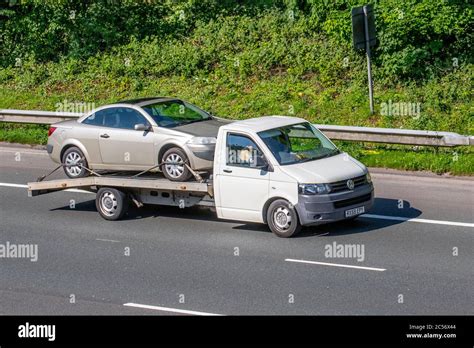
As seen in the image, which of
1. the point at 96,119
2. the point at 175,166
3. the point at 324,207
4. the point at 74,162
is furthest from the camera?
the point at 74,162

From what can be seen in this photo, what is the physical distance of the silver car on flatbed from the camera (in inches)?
714

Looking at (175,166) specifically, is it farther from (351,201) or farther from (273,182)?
(351,201)

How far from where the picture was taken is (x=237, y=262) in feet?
51.2

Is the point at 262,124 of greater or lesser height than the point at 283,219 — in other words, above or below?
above

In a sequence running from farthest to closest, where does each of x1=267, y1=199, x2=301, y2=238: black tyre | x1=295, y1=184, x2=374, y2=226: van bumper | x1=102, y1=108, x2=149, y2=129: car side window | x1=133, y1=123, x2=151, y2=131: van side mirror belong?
x1=102, y1=108, x2=149, y2=129: car side window → x1=133, y1=123, x2=151, y2=131: van side mirror → x1=267, y1=199, x2=301, y2=238: black tyre → x1=295, y1=184, x2=374, y2=226: van bumper

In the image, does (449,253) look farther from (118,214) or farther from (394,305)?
(118,214)

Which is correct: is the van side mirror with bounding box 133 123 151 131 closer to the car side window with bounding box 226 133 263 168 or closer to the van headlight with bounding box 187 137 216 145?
the van headlight with bounding box 187 137 216 145

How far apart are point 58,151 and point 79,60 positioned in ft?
37.7

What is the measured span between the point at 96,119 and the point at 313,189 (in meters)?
5.39

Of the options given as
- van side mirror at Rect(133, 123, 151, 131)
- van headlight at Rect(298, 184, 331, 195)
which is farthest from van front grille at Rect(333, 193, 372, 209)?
van side mirror at Rect(133, 123, 151, 131)

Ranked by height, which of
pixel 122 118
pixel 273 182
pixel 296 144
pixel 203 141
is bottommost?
pixel 273 182

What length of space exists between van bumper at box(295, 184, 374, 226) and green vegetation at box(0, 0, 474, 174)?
5.41 metres

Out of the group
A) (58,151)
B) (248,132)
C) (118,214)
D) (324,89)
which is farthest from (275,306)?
(324,89)

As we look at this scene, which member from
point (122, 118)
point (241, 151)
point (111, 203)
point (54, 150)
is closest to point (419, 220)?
point (241, 151)
